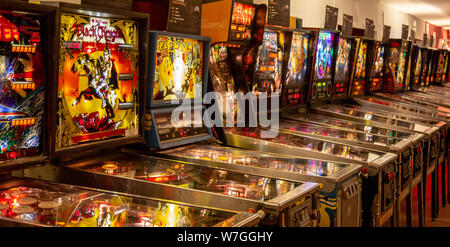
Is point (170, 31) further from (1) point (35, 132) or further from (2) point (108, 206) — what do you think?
(2) point (108, 206)

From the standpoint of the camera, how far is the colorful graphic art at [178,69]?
289 cm

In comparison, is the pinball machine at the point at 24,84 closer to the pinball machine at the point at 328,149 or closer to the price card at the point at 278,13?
the pinball machine at the point at 328,149

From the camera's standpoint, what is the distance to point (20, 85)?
1997 millimetres

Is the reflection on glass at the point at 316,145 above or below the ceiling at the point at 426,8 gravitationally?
below

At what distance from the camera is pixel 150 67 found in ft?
9.23

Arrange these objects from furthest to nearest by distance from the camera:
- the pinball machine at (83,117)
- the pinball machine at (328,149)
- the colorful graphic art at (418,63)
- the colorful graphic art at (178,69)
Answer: the colorful graphic art at (418,63) < the pinball machine at (328,149) < the colorful graphic art at (178,69) < the pinball machine at (83,117)

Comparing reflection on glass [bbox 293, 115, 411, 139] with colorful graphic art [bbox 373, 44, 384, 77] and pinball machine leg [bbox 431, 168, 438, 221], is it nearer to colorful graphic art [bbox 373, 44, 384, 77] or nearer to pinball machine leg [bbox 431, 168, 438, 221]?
pinball machine leg [bbox 431, 168, 438, 221]

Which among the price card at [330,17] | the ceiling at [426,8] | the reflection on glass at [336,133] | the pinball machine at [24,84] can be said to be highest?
the ceiling at [426,8]

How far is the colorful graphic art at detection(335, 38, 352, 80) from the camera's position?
216 inches

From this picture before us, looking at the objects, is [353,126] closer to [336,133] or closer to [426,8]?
[336,133]

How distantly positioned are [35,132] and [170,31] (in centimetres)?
116

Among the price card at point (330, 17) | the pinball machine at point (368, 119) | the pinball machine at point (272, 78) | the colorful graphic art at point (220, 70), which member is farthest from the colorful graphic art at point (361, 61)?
the colorful graphic art at point (220, 70)

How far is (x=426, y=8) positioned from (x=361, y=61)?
228 inches

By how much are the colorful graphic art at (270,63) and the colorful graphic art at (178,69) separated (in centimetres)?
82
